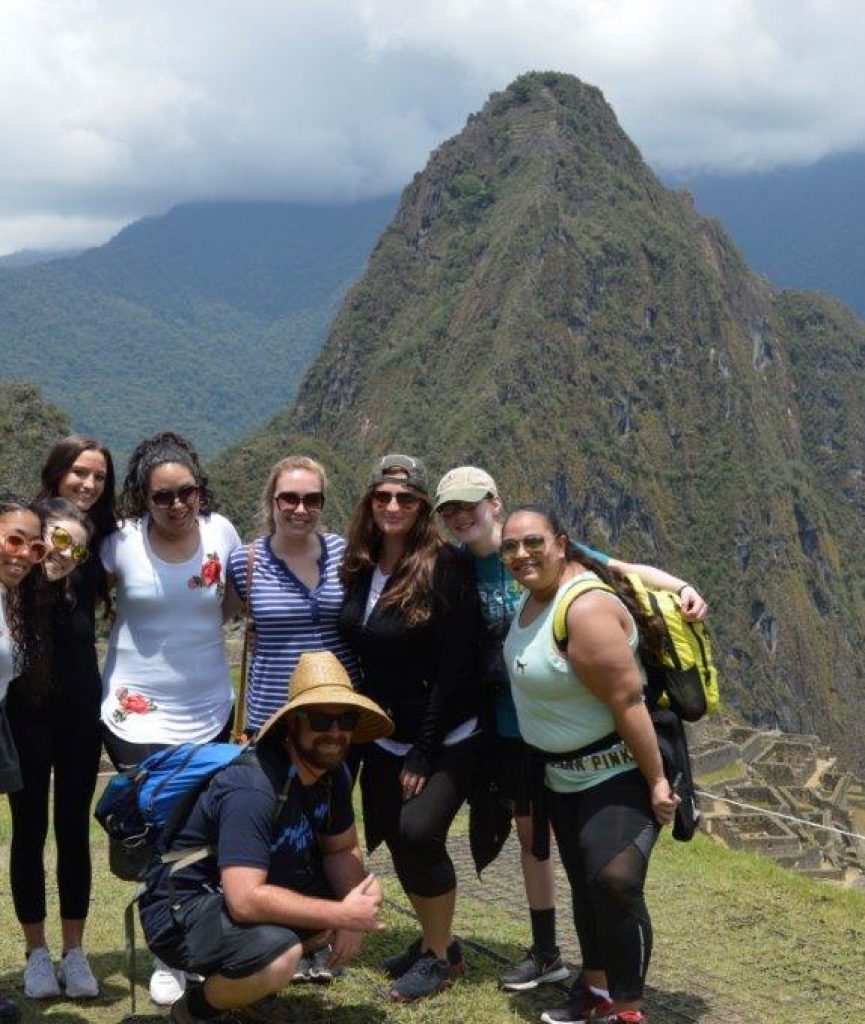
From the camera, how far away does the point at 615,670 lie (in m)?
3.87

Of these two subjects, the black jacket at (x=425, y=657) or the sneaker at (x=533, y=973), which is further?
the sneaker at (x=533, y=973)

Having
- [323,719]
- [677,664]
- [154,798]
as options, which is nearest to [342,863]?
[323,719]

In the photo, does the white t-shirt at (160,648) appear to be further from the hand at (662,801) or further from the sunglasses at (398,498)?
the hand at (662,801)

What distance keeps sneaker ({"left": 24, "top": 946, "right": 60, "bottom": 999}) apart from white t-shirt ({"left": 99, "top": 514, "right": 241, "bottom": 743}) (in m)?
0.84

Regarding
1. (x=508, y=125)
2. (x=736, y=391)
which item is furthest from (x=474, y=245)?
(x=736, y=391)

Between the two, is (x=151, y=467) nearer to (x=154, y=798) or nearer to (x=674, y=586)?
(x=154, y=798)

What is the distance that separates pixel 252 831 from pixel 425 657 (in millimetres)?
1012

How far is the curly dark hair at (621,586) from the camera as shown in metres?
4.14

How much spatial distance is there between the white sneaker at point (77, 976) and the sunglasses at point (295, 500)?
1.74 metres

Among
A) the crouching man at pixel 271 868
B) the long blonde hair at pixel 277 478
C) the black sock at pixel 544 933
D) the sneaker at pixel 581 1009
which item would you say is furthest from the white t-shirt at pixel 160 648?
the sneaker at pixel 581 1009

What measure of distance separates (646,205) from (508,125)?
1487cm

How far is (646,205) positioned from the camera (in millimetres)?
116625

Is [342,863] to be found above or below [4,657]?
below

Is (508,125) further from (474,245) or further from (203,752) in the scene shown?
(203,752)
